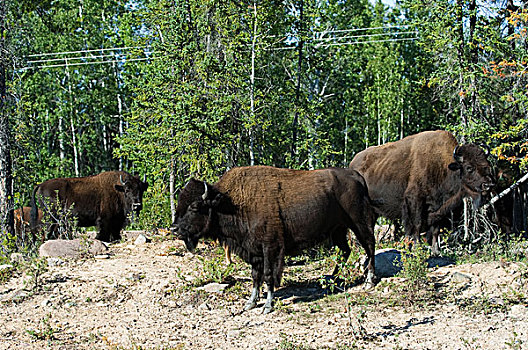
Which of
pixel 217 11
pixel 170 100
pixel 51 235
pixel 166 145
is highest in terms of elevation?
pixel 217 11

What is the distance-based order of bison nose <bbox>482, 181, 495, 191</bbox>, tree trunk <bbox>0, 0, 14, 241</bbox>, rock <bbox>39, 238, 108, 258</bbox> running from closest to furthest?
1. bison nose <bbox>482, 181, 495, 191</bbox>
2. rock <bbox>39, 238, 108, 258</bbox>
3. tree trunk <bbox>0, 0, 14, 241</bbox>

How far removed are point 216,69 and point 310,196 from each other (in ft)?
15.6

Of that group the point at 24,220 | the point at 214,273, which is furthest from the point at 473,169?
the point at 24,220

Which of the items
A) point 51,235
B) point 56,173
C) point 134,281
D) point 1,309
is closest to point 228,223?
point 134,281

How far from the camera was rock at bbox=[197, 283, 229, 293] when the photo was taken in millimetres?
9289

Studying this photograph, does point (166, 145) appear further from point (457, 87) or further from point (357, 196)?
point (457, 87)

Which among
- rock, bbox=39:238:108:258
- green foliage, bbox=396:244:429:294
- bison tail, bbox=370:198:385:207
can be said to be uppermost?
bison tail, bbox=370:198:385:207

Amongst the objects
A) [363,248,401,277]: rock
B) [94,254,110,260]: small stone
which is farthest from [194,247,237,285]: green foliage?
[363,248,401,277]: rock

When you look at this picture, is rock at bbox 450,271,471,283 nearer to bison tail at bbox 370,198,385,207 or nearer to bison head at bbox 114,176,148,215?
bison tail at bbox 370,198,385,207

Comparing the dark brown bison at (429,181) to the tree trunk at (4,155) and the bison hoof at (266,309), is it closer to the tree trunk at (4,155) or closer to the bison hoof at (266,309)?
the bison hoof at (266,309)

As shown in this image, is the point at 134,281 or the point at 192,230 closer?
the point at 192,230

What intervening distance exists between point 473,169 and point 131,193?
8.86 metres

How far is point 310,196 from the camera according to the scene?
9.14 m

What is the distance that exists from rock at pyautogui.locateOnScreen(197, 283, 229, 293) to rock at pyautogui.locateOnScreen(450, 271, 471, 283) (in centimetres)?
385
